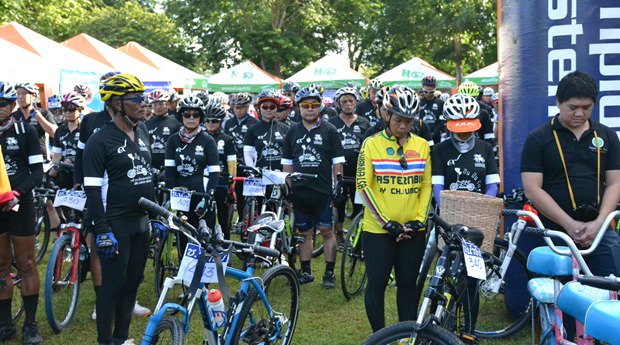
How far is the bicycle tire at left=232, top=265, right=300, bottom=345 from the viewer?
481cm

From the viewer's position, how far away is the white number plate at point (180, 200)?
275 inches

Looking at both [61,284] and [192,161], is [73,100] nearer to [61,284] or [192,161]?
[192,161]

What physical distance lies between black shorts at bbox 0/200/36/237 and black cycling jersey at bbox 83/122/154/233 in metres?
1.21

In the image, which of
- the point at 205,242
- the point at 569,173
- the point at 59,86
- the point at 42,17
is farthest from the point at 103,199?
the point at 42,17

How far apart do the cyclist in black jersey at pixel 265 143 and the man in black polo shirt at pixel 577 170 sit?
502cm

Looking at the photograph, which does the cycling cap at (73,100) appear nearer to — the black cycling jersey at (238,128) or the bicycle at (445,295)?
the black cycling jersey at (238,128)

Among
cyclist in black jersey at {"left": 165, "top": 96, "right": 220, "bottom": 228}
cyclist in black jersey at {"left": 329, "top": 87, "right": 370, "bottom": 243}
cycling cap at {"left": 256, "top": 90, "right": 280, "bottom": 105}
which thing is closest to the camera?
cyclist in black jersey at {"left": 165, "top": 96, "right": 220, "bottom": 228}

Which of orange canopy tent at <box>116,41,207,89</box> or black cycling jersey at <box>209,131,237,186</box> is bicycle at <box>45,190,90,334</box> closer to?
black cycling jersey at <box>209,131,237,186</box>

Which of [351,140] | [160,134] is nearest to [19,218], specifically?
[160,134]

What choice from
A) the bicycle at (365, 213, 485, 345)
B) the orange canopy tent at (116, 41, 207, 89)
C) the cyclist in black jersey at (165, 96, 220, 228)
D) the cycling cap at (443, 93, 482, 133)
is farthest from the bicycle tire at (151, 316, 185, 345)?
the orange canopy tent at (116, 41, 207, 89)

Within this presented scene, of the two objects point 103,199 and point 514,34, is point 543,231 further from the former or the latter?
point 103,199

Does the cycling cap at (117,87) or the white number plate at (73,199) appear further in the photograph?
the white number plate at (73,199)

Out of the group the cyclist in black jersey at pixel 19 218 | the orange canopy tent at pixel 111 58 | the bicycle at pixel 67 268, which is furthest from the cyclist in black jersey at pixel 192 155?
the orange canopy tent at pixel 111 58

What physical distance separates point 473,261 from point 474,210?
112 centimetres
